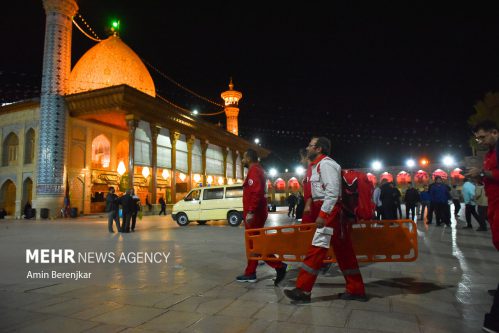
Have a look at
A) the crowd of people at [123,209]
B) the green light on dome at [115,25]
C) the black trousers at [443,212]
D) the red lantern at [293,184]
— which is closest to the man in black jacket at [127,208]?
the crowd of people at [123,209]

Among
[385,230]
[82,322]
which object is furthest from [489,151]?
[82,322]

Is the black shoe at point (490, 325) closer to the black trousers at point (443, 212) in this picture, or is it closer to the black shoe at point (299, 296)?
the black shoe at point (299, 296)

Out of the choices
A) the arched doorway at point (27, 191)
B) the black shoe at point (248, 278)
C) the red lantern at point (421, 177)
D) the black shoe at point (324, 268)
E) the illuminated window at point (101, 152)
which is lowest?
the black shoe at point (324, 268)

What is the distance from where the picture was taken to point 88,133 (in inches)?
1062

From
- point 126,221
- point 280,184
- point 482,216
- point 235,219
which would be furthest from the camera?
point 280,184

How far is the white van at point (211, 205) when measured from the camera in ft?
49.6

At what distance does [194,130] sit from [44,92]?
13.3 metres

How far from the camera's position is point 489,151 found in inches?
135

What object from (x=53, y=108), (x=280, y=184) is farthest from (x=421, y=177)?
(x=53, y=108)

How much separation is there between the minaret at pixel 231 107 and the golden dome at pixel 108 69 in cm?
1582

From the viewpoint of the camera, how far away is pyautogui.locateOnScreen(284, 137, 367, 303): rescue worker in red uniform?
3.56 metres

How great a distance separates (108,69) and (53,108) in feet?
19.9

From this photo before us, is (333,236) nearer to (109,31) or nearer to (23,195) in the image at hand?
(23,195)

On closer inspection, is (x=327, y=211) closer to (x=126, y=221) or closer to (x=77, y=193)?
(x=126, y=221)
